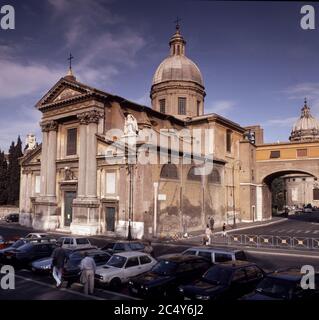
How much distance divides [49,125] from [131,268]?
29.3m

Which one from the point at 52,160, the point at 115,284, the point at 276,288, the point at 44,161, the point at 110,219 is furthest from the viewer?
the point at 44,161

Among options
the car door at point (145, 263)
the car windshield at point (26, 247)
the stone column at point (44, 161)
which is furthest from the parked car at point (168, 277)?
the stone column at point (44, 161)

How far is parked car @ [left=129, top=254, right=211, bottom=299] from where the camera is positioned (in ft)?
43.3

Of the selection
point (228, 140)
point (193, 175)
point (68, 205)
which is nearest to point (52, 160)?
point (68, 205)

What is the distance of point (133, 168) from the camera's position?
107ft

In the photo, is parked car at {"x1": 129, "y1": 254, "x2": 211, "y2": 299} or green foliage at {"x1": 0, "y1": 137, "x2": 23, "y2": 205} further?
green foliage at {"x1": 0, "y1": 137, "x2": 23, "y2": 205}

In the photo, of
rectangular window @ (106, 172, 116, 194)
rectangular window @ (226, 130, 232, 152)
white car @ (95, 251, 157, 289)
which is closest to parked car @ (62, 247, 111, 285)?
white car @ (95, 251, 157, 289)

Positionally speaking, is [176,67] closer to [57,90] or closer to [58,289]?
[57,90]

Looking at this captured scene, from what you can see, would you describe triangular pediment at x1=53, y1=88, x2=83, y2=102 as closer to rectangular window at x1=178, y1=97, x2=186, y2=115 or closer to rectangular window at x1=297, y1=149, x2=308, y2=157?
rectangular window at x1=178, y1=97, x2=186, y2=115

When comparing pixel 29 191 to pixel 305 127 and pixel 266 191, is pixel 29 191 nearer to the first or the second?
pixel 266 191

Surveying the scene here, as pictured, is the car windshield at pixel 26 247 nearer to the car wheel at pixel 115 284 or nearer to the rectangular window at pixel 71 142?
the car wheel at pixel 115 284

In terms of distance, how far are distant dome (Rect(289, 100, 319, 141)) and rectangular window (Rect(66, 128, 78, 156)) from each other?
202 feet

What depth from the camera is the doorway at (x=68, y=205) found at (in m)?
38.9
